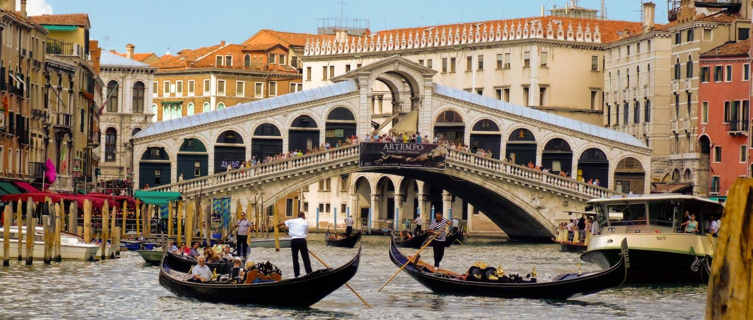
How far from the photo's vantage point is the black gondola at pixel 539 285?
22000mm

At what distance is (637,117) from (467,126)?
11.1 m

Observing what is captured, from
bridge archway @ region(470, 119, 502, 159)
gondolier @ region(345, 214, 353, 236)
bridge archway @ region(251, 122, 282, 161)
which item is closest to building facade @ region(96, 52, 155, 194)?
gondolier @ region(345, 214, 353, 236)

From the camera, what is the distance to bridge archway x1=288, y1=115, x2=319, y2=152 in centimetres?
5609

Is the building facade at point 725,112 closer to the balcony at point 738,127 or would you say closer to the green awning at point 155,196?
the balcony at point 738,127

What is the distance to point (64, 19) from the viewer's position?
181 feet

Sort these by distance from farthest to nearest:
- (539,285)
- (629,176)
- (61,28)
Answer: (629,176) → (61,28) → (539,285)

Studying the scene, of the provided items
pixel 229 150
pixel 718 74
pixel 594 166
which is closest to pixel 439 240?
pixel 229 150

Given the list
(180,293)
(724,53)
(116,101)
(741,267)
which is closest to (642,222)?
(180,293)

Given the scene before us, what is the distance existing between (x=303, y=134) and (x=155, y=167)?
5898 mm

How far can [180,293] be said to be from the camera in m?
23.1

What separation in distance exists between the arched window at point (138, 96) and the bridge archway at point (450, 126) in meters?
21.7

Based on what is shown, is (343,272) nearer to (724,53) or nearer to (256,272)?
(256,272)

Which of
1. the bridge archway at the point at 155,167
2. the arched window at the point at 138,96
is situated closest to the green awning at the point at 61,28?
the bridge archway at the point at 155,167

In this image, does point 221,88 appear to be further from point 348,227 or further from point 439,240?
point 439,240
